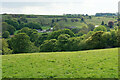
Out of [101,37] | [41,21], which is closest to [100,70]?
[101,37]

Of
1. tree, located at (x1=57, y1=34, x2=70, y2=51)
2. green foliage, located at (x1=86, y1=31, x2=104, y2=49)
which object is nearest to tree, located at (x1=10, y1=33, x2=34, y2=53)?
tree, located at (x1=57, y1=34, x2=70, y2=51)

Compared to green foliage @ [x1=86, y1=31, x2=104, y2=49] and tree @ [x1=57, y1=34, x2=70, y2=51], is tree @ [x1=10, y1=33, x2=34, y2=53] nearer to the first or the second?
tree @ [x1=57, y1=34, x2=70, y2=51]

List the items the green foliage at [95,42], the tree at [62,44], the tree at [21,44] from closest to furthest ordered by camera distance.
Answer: the green foliage at [95,42], the tree at [62,44], the tree at [21,44]

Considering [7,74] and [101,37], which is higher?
[101,37]

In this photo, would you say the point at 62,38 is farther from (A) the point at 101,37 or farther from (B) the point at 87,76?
(B) the point at 87,76

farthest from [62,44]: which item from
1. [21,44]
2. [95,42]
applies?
[21,44]

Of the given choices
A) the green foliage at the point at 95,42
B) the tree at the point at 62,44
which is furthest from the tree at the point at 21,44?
the green foliage at the point at 95,42

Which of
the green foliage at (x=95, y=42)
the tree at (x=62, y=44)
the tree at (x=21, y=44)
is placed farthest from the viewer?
the tree at (x=21, y=44)

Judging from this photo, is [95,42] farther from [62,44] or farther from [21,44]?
[21,44]

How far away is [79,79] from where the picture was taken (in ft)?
44.2

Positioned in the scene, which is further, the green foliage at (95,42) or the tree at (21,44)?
the tree at (21,44)

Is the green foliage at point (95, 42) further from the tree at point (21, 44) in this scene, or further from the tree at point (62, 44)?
the tree at point (21, 44)

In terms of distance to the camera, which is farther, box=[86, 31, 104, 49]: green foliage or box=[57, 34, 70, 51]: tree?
box=[57, 34, 70, 51]: tree

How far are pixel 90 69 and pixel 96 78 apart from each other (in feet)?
8.02
